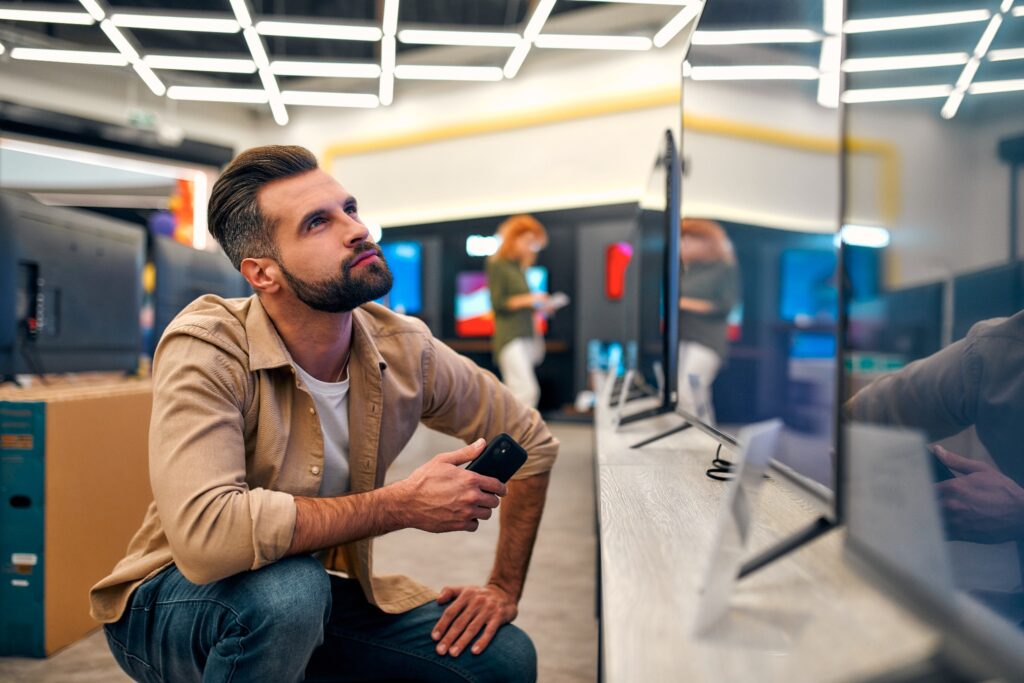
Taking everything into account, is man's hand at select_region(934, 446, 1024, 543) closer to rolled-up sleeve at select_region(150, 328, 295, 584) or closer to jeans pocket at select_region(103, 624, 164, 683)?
rolled-up sleeve at select_region(150, 328, 295, 584)

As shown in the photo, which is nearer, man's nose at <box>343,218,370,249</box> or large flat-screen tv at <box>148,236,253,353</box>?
man's nose at <box>343,218,370,249</box>

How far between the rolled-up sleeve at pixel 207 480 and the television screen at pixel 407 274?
21.4ft

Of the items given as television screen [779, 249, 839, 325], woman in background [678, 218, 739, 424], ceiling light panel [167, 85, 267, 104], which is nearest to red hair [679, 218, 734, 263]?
woman in background [678, 218, 739, 424]

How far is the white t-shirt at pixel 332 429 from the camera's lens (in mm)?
1305

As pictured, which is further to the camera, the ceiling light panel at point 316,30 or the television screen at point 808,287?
the ceiling light panel at point 316,30

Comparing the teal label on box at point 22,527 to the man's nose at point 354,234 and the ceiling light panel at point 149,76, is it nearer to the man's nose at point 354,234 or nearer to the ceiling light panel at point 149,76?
the man's nose at point 354,234

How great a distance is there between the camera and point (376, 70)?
5.30 m

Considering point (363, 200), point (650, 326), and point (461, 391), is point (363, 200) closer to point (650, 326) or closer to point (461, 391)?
point (650, 326)

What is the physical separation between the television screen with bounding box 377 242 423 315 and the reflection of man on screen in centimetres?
697

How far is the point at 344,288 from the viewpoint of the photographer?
50.4 inches

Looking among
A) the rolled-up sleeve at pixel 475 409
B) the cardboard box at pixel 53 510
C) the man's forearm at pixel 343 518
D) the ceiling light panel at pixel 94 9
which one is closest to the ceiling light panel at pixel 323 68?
the ceiling light panel at pixel 94 9

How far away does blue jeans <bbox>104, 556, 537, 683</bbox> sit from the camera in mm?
1058

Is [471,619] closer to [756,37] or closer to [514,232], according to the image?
[756,37]

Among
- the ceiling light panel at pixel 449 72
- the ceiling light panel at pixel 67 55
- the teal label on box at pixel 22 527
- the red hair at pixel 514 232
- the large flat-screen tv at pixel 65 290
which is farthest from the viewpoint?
the ceiling light panel at pixel 449 72
